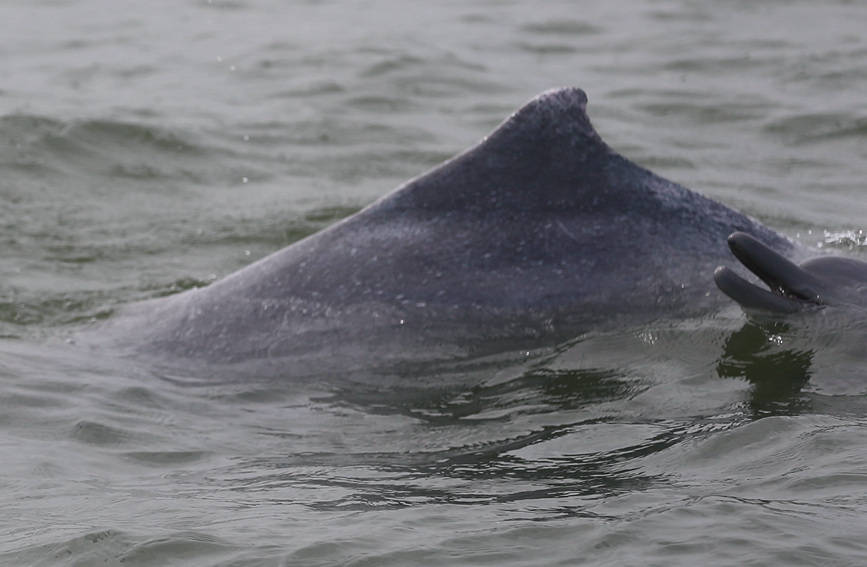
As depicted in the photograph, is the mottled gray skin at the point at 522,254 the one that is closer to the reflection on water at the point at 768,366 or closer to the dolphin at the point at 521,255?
the dolphin at the point at 521,255

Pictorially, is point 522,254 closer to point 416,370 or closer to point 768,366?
point 416,370

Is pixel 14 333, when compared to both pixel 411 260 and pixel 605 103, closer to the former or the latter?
pixel 411 260

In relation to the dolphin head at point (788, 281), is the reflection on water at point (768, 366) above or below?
below

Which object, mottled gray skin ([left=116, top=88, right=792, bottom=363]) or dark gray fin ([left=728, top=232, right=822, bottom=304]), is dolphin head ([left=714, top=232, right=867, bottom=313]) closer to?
dark gray fin ([left=728, top=232, right=822, bottom=304])

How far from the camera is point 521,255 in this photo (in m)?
→ 5.54

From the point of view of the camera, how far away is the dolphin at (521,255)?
5496 millimetres

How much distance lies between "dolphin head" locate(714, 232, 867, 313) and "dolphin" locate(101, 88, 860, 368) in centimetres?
41

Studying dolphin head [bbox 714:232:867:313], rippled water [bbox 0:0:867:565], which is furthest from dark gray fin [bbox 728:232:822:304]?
rippled water [bbox 0:0:867:565]

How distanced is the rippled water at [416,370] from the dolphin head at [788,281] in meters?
0.09

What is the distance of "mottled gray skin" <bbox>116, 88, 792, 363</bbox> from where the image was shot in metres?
5.50

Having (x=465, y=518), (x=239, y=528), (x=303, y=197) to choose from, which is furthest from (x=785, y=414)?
(x=303, y=197)

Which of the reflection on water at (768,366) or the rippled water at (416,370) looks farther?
the reflection on water at (768,366)

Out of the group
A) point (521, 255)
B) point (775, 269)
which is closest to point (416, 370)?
point (521, 255)

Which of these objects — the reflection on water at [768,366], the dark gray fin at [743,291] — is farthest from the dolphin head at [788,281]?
the reflection on water at [768,366]
